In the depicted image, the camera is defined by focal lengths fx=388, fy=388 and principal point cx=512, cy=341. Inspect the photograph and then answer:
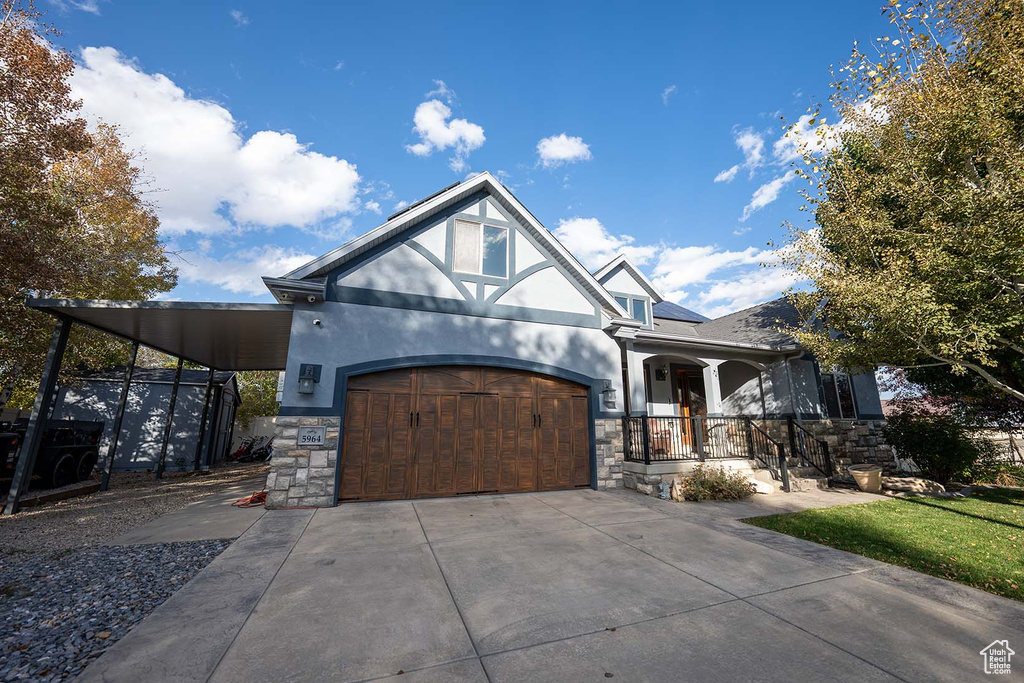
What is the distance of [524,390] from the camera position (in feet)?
29.6

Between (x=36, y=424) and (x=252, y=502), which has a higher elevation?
(x=36, y=424)

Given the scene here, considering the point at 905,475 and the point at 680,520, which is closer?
the point at 680,520

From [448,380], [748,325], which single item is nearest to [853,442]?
[748,325]

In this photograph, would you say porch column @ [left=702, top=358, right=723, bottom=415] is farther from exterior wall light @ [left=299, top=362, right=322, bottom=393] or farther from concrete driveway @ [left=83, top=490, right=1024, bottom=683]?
exterior wall light @ [left=299, top=362, right=322, bottom=393]

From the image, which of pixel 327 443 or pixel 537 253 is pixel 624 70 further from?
pixel 327 443

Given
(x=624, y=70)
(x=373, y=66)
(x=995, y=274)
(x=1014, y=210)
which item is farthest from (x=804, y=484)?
→ (x=373, y=66)

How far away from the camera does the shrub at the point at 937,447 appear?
1034cm

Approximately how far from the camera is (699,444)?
356 inches

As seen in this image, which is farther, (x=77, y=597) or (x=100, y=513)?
(x=100, y=513)

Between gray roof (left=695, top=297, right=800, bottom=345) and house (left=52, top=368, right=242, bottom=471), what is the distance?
1878 centimetres

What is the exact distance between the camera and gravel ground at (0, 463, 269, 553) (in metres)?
5.45

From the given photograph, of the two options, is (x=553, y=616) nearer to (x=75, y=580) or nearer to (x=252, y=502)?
(x=75, y=580)

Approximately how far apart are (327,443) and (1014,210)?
499 inches

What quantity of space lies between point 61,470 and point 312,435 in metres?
7.41
